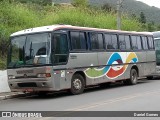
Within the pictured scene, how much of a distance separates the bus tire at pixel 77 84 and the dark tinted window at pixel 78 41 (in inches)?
48.0

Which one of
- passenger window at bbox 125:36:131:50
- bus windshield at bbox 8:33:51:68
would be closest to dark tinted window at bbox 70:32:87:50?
bus windshield at bbox 8:33:51:68

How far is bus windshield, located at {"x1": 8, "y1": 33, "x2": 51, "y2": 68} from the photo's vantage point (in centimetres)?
1523

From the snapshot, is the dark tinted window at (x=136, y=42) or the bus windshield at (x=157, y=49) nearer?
the dark tinted window at (x=136, y=42)

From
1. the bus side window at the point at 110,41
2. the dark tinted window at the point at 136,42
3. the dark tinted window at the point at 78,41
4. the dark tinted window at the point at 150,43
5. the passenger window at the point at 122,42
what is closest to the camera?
the dark tinted window at the point at 78,41

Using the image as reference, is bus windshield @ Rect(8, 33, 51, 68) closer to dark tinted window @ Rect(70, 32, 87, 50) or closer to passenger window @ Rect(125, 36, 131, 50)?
dark tinted window @ Rect(70, 32, 87, 50)

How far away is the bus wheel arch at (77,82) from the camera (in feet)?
53.6

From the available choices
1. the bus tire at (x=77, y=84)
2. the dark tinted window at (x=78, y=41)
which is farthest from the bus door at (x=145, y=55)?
the bus tire at (x=77, y=84)

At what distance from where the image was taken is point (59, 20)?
89.7 ft

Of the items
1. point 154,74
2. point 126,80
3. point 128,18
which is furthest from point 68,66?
point 128,18

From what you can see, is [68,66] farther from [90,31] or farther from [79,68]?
[90,31]

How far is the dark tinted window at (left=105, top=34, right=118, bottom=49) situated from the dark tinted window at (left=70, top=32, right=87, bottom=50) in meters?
2.03

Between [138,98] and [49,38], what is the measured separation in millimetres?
4112

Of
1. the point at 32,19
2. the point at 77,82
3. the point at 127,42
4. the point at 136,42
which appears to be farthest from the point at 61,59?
the point at 32,19

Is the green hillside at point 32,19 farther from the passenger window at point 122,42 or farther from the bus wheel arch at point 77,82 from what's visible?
the passenger window at point 122,42
